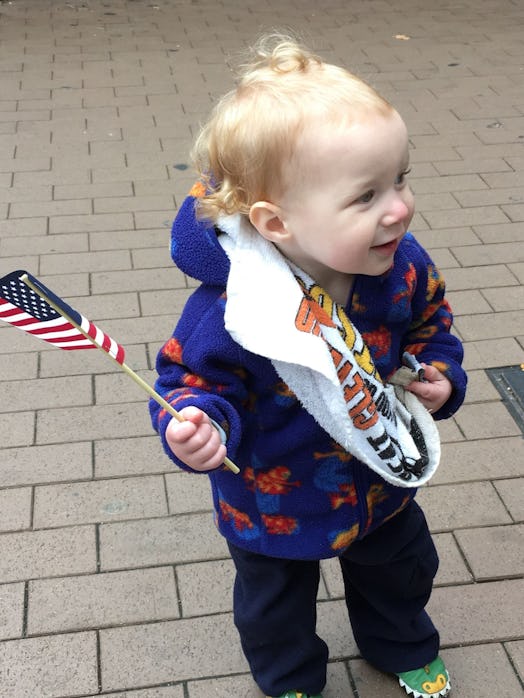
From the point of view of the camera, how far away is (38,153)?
579cm

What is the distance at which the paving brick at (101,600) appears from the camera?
2662 millimetres

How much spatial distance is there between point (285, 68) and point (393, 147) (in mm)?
253

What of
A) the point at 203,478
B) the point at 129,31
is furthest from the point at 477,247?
the point at 129,31

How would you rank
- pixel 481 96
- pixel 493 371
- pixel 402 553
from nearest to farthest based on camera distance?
pixel 402 553, pixel 493 371, pixel 481 96

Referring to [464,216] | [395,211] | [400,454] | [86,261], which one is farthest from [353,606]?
[464,216]

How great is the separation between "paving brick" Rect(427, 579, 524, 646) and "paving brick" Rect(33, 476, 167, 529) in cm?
88

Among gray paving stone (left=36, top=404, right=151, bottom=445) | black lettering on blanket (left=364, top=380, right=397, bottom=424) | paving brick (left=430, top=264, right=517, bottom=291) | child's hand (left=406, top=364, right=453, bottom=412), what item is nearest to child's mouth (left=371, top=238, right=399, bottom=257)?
black lettering on blanket (left=364, top=380, right=397, bottom=424)

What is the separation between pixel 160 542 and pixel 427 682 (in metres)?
0.88

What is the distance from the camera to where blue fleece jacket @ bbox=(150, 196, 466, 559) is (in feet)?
6.08

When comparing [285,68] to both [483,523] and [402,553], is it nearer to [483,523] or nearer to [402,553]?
[402,553]

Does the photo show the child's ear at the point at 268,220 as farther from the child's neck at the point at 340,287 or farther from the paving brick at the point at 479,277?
the paving brick at the point at 479,277

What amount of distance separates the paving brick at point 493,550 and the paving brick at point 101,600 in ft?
2.80

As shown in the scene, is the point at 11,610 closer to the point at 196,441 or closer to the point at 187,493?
the point at 187,493

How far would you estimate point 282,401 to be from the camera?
1909mm
